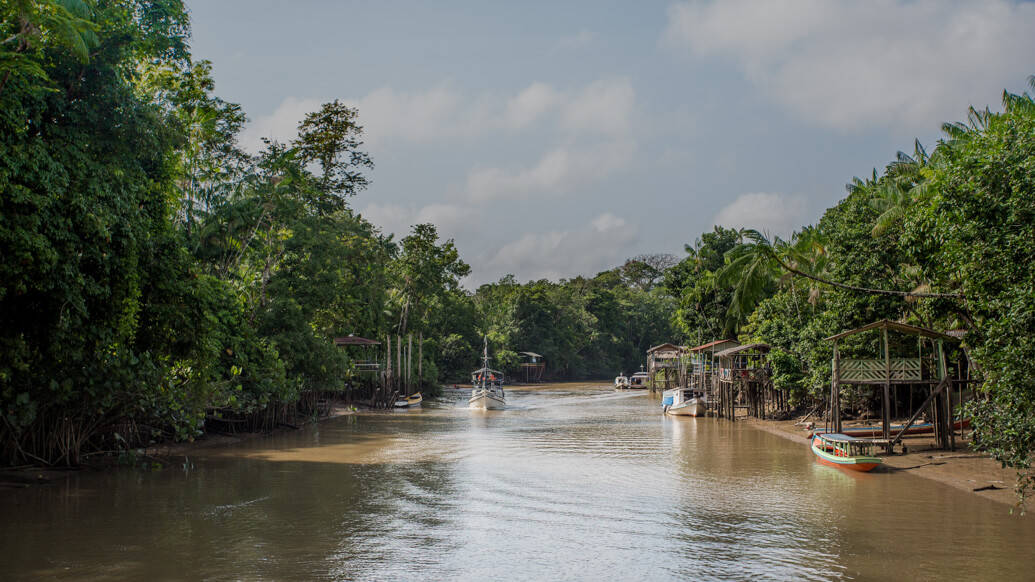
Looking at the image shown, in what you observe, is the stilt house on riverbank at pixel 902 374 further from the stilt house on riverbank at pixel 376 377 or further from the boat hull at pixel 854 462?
the stilt house on riverbank at pixel 376 377

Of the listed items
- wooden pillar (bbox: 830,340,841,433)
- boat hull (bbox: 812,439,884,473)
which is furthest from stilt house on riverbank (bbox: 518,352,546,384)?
boat hull (bbox: 812,439,884,473)

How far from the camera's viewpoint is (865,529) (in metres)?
11.0

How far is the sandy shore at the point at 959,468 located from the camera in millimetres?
13367

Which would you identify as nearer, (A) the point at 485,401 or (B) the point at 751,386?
(B) the point at 751,386

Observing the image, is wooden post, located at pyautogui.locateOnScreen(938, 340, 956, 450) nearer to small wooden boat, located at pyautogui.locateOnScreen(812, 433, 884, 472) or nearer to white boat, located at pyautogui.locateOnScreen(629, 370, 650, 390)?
small wooden boat, located at pyautogui.locateOnScreen(812, 433, 884, 472)

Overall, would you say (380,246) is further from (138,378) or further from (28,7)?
(28,7)

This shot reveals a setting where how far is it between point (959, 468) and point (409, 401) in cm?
2572

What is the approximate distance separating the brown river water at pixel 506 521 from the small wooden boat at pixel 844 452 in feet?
0.87

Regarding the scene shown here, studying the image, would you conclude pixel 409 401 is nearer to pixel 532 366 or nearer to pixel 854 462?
pixel 854 462

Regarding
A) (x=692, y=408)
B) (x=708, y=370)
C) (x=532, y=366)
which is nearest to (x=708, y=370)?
(x=708, y=370)

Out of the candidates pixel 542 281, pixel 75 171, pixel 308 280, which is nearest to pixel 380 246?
pixel 308 280

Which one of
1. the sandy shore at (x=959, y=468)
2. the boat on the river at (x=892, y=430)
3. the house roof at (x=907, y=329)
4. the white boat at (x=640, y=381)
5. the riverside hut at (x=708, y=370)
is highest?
the house roof at (x=907, y=329)

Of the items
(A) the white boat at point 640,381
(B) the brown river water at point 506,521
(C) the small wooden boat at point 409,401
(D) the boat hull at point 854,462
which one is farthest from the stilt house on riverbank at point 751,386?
(A) the white boat at point 640,381

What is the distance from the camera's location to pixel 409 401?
1443 inches
